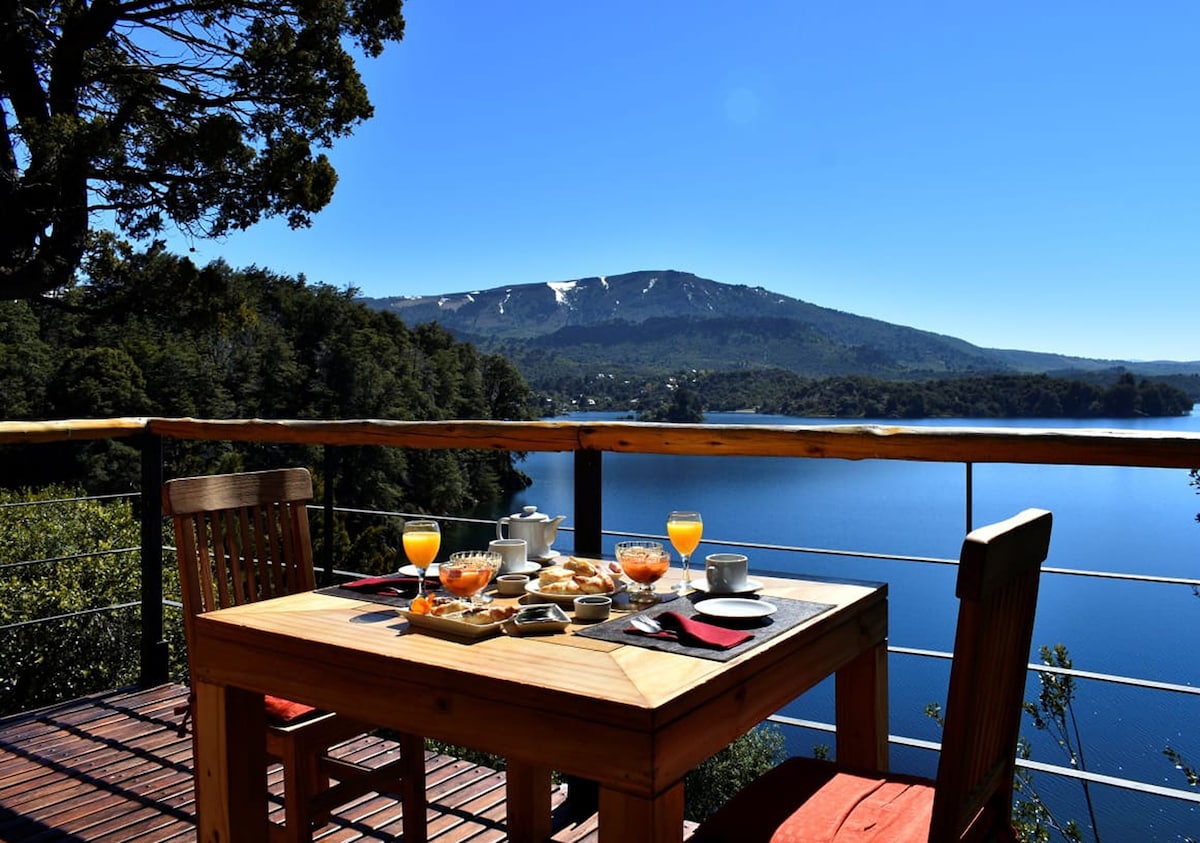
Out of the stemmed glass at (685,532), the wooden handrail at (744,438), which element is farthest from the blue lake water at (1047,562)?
the stemmed glass at (685,532)

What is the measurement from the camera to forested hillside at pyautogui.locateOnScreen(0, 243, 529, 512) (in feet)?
37.9

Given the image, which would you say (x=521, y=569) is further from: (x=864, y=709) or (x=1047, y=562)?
(x=1047, y=562)

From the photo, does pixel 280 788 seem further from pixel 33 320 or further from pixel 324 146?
pixel 33 320

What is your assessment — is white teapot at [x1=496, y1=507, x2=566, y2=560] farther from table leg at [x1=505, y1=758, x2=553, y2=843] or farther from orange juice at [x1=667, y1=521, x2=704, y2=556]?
table leg at [x1=505, y1=758, x2=553, y2=843]

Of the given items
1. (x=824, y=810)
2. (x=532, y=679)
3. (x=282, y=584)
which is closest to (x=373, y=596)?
(x=532, y=679)

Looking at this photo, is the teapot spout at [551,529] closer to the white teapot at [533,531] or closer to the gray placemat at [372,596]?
the white teapot at [533,531]

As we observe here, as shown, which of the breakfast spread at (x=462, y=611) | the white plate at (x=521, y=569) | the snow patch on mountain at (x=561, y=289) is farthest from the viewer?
the snow patch on mountain at (x=561, y=289)

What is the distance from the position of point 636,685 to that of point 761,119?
3847cm

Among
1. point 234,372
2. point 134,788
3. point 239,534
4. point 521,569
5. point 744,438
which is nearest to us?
point 521,569

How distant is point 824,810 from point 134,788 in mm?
2056

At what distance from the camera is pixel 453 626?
1338 millimetres

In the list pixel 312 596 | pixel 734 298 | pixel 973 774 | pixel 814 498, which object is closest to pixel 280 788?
pixel 312 596

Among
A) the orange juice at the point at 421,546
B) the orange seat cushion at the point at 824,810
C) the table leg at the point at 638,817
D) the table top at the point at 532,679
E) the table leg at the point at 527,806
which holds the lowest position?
the table leg at the point at 527,806

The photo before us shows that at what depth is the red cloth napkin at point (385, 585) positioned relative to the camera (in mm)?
1701
